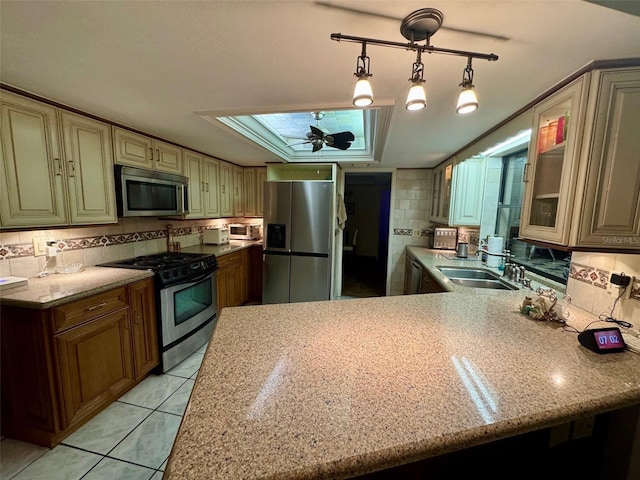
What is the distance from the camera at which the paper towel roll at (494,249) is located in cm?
251

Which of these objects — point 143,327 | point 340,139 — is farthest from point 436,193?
point 143,327

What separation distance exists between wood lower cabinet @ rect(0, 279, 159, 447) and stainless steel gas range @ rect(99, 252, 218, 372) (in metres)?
0.37

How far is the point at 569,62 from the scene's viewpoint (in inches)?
47.3

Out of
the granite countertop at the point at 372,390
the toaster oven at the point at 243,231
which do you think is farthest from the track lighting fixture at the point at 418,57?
the toaster oven at the point at 243,231

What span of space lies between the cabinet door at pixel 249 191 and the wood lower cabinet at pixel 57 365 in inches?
99.7

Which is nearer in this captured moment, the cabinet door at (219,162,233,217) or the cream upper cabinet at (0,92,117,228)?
the cream upper cabinet at (0,92,117,228)

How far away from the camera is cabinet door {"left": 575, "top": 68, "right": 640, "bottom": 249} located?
3.78ft

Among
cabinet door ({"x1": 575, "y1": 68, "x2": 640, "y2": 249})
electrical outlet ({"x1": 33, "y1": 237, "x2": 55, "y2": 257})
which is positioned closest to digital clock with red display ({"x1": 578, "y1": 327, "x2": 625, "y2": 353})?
cabinet door ({"x1": 575, "y1": 68, "x2": 640, "y2": 249})

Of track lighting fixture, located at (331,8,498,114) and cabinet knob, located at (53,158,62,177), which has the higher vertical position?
track lighting fixture, located at (331,8,498,114)

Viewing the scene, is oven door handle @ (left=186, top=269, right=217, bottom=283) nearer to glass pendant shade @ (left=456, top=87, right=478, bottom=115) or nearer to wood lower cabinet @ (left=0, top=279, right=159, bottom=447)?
wood lower cabinet @ (left=0, top=279, right=159, bottom=447)

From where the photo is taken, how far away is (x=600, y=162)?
1200 millimetres

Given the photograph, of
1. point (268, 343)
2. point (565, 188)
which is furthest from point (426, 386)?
point (565, 188)

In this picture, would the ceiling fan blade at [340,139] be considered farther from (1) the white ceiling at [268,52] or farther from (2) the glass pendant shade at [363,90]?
(2) the glass pendant shade at [363,90]

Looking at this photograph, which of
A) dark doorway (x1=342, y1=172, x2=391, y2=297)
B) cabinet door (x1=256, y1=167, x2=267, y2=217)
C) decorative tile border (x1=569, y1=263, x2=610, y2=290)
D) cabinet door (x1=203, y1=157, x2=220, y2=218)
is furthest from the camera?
dark doorway (x1=342, y1=172, x2=391, y2=297)
